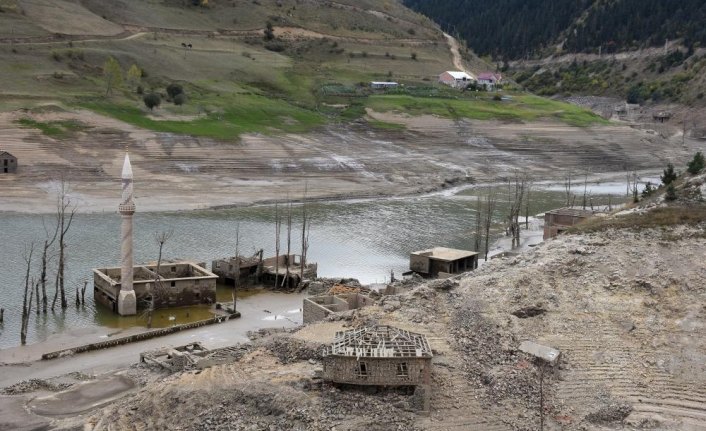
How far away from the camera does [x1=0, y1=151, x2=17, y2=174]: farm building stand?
7538 cm

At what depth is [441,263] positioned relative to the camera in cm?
5222

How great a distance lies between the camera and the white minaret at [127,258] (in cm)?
4231

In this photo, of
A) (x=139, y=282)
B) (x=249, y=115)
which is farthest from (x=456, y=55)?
(x=139, y=282)

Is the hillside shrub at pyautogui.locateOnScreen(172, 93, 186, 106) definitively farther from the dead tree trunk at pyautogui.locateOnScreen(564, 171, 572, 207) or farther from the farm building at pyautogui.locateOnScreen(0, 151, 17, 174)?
the dead tree trunk at pyautogui.locateOnScreen(564, 171, 572, 207)

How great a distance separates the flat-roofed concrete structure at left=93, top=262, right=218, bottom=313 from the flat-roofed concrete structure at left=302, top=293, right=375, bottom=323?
7.98 meters

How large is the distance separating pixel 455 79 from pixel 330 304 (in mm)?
110690

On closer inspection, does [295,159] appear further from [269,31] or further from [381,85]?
[269,31]

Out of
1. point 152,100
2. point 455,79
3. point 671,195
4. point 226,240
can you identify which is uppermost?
point 455,79

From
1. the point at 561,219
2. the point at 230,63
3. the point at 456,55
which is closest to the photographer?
the point at 561,219

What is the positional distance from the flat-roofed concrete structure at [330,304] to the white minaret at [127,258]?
31.4 ft

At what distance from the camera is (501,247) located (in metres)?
63.3

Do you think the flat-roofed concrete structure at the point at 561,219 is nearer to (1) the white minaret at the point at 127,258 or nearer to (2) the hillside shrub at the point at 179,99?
(1) the white minaret at the point at 127,258

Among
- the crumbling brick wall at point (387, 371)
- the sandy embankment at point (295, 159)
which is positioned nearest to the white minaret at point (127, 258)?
the crumbling brick wall at point (387, 371)

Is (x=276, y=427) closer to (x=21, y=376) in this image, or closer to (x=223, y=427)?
(x=223, y=427)
